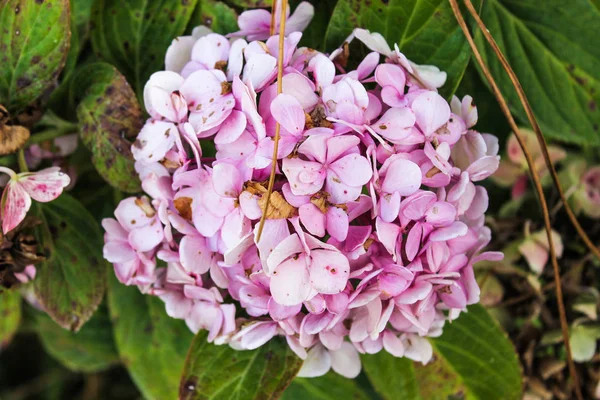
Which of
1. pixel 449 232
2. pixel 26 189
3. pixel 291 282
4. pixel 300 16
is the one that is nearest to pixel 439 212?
pixel 449 232

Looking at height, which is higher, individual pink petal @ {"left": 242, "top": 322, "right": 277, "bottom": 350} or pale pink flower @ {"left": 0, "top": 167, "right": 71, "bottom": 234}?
pale pink flower @ {"left": 0, "top": 167, "right": 71, "bottom": 234}

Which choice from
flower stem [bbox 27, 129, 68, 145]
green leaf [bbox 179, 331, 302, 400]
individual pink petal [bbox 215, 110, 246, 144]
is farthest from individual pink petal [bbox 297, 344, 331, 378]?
flower stem [bbox 27, 129, 68, 145]

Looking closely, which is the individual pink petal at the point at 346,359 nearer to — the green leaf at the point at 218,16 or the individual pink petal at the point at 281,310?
the individual pink petal at the point at 281,310

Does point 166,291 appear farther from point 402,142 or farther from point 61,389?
point 61,389

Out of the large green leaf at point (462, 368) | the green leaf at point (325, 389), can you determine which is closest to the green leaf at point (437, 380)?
the large green leaf at point (462, 368)

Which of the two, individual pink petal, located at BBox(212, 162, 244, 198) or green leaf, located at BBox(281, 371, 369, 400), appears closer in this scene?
individual pink petal, located at BBox(212, 162, 244, 198)

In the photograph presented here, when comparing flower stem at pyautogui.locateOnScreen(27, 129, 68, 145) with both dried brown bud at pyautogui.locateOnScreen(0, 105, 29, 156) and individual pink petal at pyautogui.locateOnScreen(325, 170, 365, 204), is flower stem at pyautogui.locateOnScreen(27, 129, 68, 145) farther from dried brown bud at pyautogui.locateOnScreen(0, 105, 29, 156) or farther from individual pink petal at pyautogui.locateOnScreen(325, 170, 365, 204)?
individual pink petal at pyautogui.locateOnScreen(325, 170, 365, 204)

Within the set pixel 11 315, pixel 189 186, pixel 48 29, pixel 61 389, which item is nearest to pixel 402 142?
pixel 189 186
